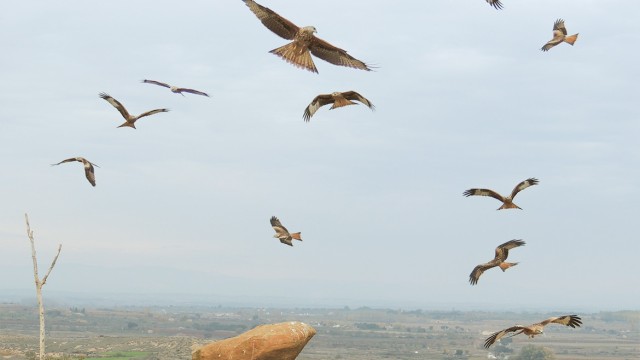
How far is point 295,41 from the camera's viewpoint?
19.2 meters

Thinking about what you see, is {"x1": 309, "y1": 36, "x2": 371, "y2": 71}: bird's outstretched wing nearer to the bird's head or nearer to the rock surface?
the bird's head

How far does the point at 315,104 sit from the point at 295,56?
2.99 metres

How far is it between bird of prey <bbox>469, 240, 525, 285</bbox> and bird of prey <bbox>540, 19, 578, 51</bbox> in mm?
6153

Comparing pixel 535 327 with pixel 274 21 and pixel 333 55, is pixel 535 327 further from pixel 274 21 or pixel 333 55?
pixel 274 21

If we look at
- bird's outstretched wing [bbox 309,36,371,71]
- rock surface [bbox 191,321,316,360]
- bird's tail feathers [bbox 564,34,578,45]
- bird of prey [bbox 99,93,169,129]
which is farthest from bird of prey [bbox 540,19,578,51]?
rock surface [bbox 191,321,316,360]

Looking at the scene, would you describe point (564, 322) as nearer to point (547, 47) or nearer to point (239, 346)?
point (547, 47)

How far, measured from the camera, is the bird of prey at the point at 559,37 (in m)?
25.4

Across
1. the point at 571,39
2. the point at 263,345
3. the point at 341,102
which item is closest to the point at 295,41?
the point at 341,102

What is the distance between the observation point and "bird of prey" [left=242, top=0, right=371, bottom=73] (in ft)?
61.7

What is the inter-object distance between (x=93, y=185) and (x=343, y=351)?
6790 inches

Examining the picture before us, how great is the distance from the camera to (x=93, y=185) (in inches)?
919

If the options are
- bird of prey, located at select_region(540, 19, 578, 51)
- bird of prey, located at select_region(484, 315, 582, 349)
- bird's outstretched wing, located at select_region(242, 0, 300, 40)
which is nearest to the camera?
bird of prey, located at select_region(484, 315, 582, 349)

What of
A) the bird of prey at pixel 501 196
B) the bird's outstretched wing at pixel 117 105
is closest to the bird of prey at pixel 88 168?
the bird's outstretched wing at pixel 117 105

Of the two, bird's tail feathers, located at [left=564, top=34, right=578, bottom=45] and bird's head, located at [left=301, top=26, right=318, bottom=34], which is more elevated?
bird's tail feathers, located at [left=564, top=34, right=578, bottom=45]
